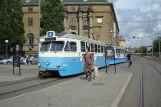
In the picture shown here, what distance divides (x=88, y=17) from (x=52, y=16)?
27520 mm

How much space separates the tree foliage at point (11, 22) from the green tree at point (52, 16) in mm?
6664

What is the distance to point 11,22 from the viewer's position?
2598 inches

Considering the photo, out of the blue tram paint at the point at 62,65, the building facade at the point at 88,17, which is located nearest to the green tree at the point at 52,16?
the building facade at the point at 88,17

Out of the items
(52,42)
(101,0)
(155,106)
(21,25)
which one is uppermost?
(101,0)

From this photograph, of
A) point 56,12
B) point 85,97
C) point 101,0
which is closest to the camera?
point 85,97

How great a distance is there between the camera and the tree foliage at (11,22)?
63.8 m

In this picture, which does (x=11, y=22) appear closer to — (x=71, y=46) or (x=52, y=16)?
(x=52, y=16)

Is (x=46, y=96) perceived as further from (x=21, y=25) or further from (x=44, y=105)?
(x=21, y=25)

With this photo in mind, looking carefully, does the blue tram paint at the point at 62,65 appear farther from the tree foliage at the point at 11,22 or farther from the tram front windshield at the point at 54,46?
the tree foliage at the point at 11,22

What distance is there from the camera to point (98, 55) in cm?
2769

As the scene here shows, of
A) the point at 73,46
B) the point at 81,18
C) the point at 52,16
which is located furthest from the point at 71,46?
the point at 81,18

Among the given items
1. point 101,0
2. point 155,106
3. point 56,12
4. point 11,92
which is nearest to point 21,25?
point 56,12

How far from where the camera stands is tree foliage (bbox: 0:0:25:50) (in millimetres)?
63812

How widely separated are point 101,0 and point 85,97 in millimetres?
83810
